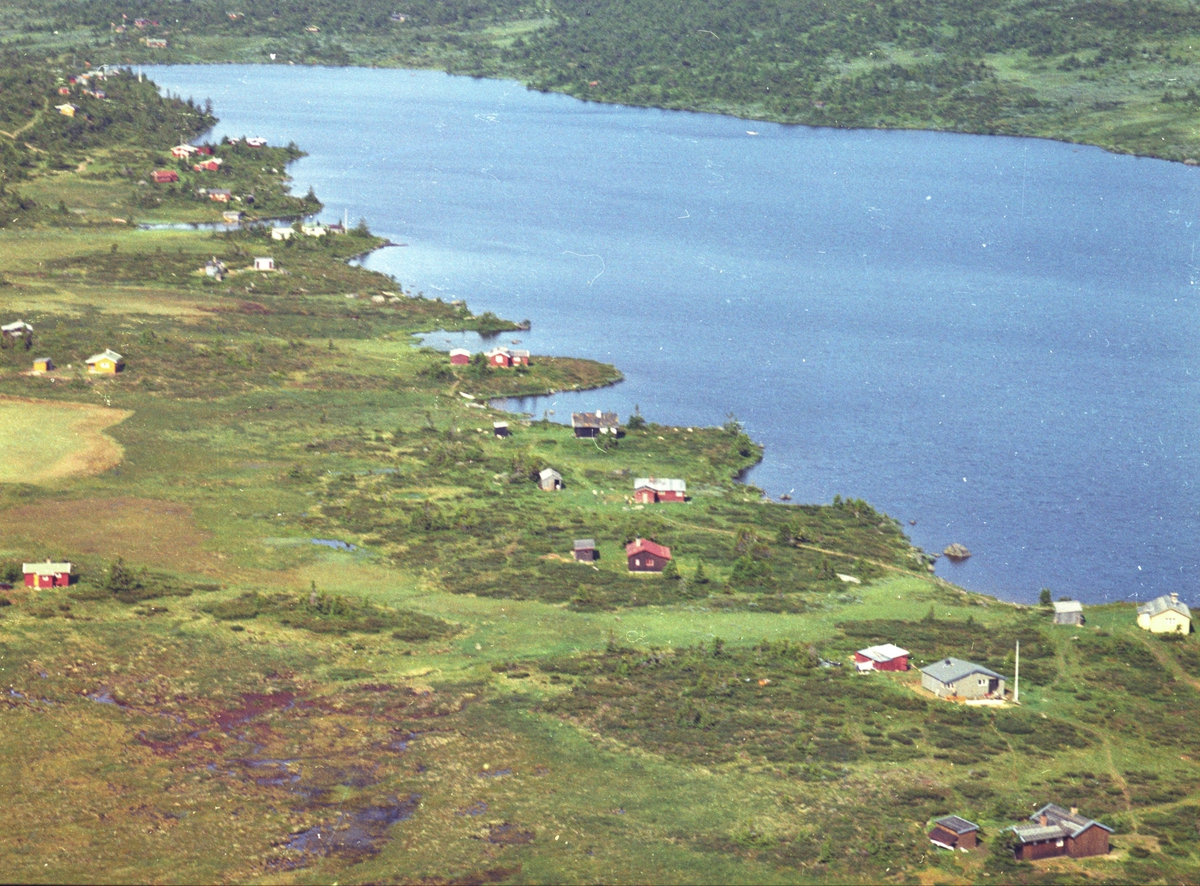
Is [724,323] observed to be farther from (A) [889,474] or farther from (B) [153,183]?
(B) [153,183]

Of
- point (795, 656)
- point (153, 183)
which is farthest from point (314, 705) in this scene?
point (153, 183)

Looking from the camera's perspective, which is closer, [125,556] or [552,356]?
[125,556]

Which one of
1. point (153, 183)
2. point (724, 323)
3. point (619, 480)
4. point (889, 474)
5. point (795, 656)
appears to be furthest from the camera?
point (153, 183)

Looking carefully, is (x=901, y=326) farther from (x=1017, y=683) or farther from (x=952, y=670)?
(x=952, y=670)

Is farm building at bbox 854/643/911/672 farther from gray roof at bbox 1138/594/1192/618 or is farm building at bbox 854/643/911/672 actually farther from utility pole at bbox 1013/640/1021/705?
gray roof at bbox 1138/594/1192/618

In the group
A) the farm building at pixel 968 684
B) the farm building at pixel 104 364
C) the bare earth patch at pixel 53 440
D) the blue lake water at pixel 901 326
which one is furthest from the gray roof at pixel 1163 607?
the farm building at pixel 104 364

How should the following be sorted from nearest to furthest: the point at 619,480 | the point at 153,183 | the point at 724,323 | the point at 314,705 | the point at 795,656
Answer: the point at 314,705 < the point at 795,656 < the point at 619,480 < the point at 724,323 < the point at 153,183

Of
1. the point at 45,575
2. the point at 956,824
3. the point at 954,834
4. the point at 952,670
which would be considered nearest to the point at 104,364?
the point at 45,575
